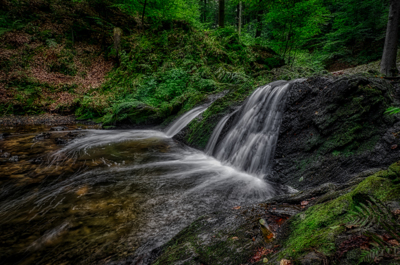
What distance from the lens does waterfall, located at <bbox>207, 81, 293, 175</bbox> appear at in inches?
179

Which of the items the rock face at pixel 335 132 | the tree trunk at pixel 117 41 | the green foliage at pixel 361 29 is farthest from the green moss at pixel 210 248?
the green foliage at pixel 361 29

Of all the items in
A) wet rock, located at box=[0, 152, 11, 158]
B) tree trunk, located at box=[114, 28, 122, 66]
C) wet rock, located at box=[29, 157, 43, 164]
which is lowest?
wet rock, located at box=[29, 157, 43, 164]

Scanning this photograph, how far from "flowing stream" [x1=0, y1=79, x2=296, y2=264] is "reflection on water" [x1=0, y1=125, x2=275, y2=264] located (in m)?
0.02

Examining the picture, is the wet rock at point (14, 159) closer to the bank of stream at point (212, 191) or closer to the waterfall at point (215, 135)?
the bank of stream at point (212, 191)

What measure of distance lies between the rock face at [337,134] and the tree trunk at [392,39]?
13.8 feet

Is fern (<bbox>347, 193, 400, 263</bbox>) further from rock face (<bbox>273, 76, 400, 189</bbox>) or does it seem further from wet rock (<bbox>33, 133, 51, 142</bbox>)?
wet rock (<bbox>33, 133, 51, 142</bbox>)

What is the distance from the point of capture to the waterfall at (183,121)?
840 centimetres

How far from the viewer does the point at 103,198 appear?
357 cm

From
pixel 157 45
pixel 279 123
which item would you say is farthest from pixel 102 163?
pixel 157 45

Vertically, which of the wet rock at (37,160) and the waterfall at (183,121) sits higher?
the waterfall at (183,121)

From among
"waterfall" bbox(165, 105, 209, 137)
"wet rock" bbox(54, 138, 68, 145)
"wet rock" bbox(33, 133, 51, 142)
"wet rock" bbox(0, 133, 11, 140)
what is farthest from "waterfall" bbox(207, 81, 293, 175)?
"wet rock" bbox(0, 133, 11, 140)

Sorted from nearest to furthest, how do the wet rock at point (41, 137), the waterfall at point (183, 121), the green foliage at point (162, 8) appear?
the wet rock at point (41, 137), the waterfall at point (183, 121), the green foliage at point (162, 8)

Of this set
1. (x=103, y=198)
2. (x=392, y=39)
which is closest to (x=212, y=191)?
(x=103, y=198)

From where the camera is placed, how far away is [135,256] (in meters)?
2.22
